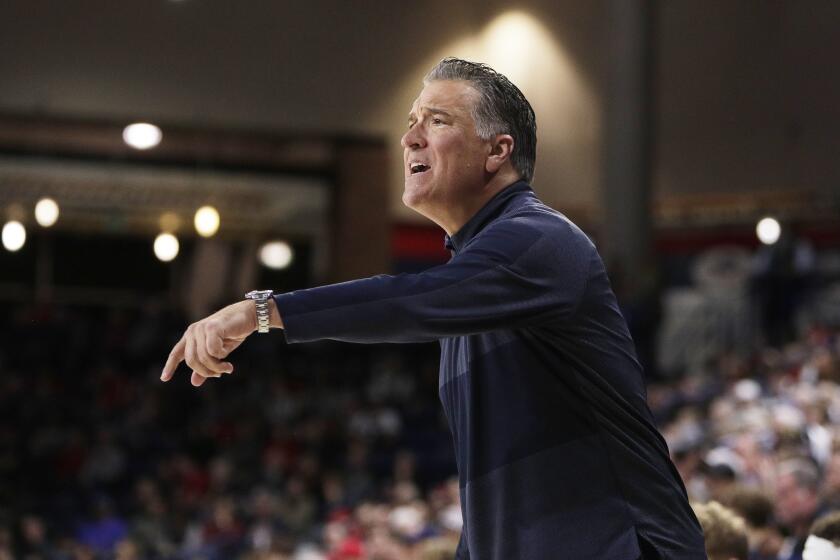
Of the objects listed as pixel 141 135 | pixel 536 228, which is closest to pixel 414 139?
pixel 536 228

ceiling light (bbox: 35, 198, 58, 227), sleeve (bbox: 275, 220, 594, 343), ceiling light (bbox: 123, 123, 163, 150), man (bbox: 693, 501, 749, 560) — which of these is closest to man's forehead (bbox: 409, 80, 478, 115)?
sleeve (bbox: 275, 220, 594, 343)

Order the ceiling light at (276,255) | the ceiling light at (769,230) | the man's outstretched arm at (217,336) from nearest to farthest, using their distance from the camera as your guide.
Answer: the man's outstretched arm at (217,336), the ceiling light at (769,230), the ceiling light at (276,255)

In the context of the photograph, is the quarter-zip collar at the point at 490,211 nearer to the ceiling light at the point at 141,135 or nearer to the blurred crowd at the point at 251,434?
the blurred crowd at the point at 251,434

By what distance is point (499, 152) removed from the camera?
6.84 ft

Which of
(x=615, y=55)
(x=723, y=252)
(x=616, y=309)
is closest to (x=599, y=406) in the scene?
(x=616, y=309)

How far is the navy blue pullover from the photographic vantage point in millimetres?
1858

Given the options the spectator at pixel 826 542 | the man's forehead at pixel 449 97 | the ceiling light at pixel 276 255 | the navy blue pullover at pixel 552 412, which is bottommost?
the spectator at pixel 826 542

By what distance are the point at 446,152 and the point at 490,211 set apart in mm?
113

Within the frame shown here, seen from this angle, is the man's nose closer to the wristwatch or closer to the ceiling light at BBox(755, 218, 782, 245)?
the wristwatch

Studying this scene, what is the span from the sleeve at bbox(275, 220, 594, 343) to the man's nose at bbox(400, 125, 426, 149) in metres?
0.26

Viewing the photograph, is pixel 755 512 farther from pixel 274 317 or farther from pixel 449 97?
pixel 274 317

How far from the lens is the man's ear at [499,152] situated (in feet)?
6.82

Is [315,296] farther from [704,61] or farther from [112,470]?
[704,61]

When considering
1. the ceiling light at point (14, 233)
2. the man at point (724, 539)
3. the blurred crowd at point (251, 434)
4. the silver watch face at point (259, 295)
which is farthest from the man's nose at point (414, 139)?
the ceiling light at point (14, 233)
